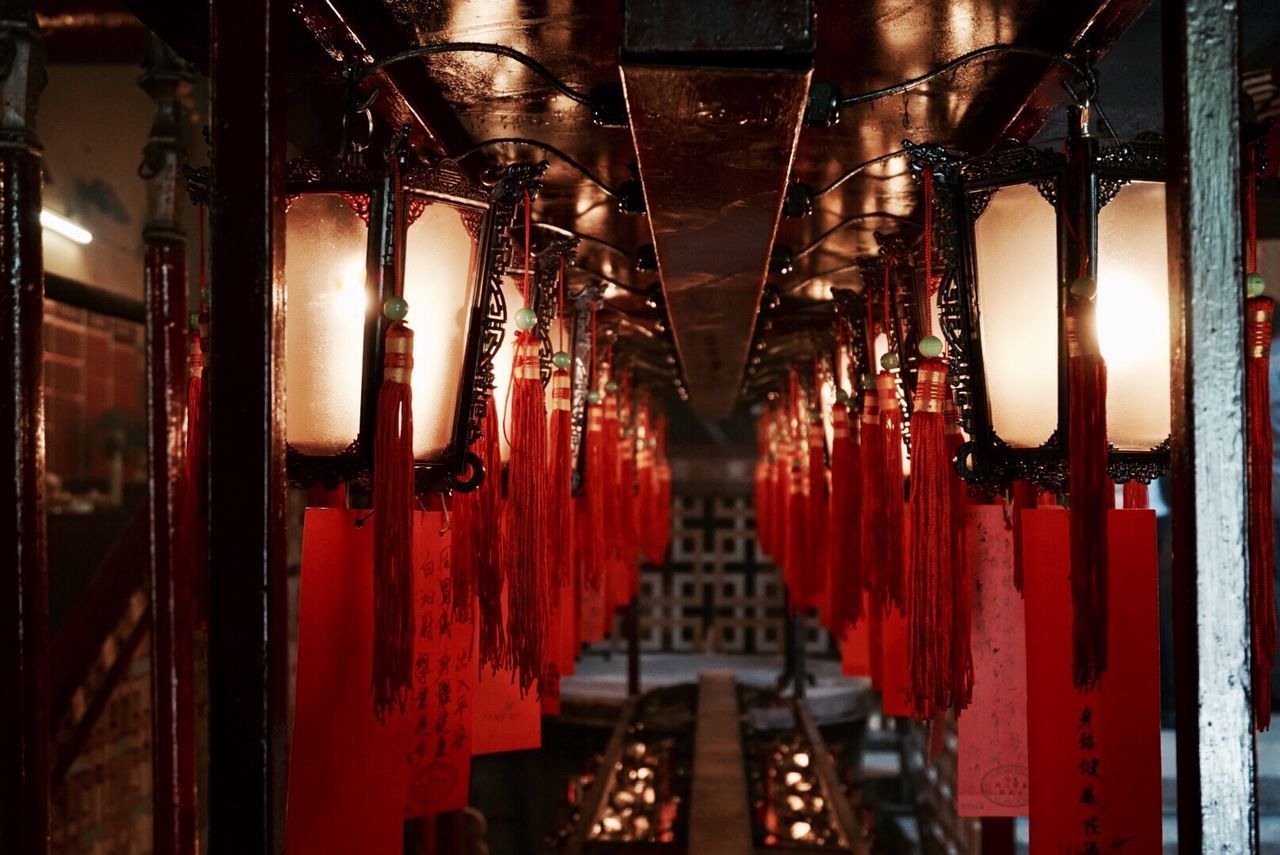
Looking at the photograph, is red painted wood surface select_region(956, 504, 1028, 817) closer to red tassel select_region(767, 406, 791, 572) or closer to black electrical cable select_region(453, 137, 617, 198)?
black electrical cable select_region(453, 137, 617, 198)

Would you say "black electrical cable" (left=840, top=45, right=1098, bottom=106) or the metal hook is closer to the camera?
"black electrical cable" (left=840, top=45, right=1098, bottom=106)

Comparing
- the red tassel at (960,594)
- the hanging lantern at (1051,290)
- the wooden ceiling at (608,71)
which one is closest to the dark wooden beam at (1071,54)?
the wooden ceiling at (608,71)

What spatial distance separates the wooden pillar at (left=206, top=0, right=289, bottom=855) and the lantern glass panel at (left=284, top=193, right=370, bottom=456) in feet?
0.96

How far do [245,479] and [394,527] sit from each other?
0.28m

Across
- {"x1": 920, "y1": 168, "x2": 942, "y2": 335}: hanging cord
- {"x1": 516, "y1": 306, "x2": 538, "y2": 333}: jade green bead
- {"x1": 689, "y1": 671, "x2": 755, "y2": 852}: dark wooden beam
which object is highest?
{"x1": 920, "y1": 168, "x2": 942, "y2": 335}: hanging cord

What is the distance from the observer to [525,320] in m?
2.24

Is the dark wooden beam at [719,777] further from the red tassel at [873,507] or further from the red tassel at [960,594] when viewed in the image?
the red tassel at [960,594]

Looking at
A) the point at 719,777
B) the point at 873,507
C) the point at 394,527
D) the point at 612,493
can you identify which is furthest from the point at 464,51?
the point at 719,777

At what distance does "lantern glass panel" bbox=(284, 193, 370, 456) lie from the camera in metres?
1.76

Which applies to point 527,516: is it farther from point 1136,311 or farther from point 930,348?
point 1136,311

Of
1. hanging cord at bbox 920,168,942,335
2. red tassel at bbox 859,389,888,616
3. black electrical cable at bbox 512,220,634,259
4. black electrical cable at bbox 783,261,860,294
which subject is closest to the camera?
hanging cord at bbox 920,168,942,335

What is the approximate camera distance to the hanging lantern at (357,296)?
174 cm

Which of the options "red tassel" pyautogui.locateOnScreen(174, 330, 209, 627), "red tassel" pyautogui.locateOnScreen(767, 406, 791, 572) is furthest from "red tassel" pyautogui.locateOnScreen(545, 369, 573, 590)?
"red tassel" pyautogui.locateOnScreen(767, 406, 791, 572)

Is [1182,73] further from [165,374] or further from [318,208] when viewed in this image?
[165,374]
